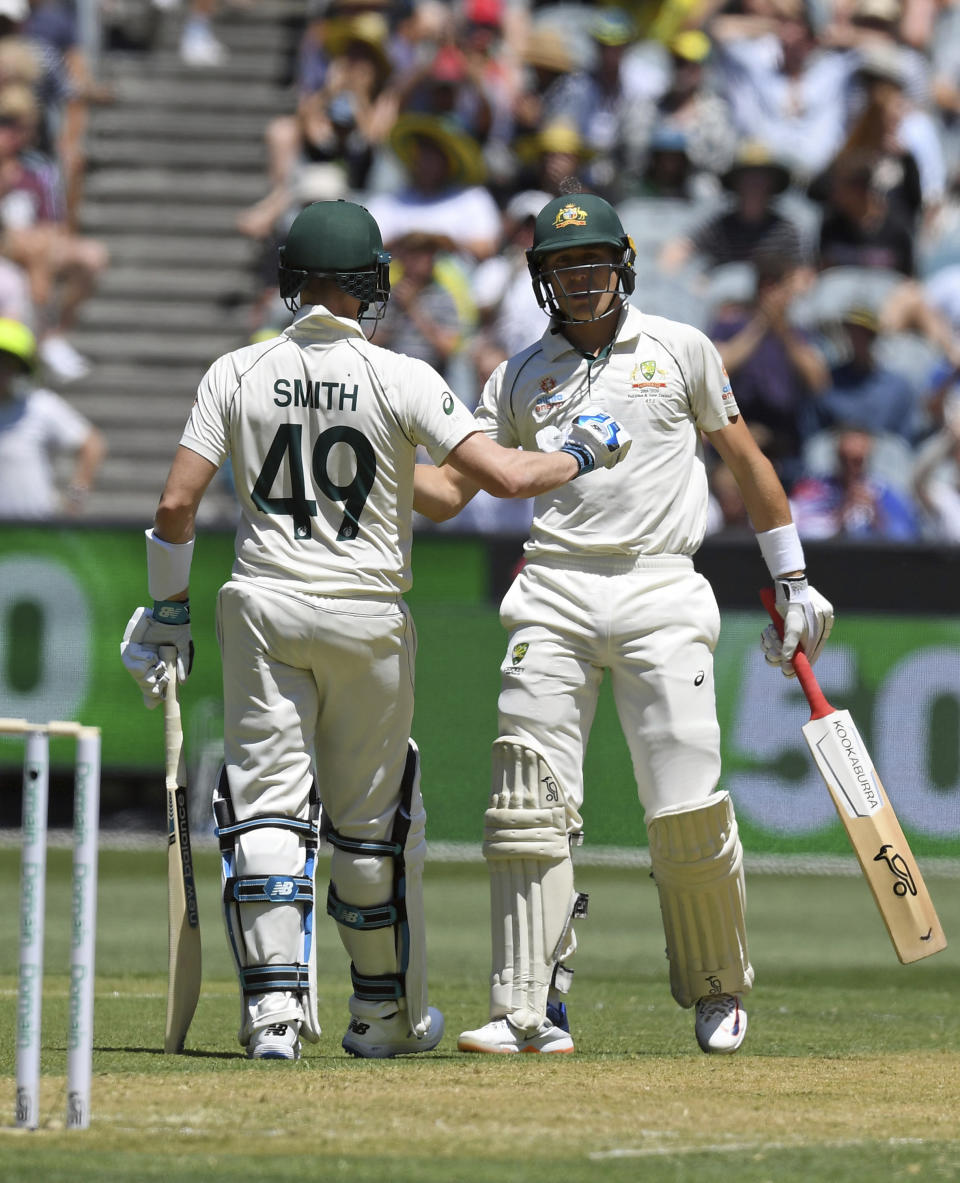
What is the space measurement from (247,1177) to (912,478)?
9.64 metres

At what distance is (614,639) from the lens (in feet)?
19.1

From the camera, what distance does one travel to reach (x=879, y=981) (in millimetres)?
8320

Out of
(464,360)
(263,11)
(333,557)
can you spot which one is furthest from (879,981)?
(263,11)

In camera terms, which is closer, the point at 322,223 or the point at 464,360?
the point at 322,223

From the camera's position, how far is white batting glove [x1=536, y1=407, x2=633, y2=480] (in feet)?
18.0

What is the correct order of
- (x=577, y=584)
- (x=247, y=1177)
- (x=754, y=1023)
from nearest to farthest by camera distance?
(x=247, y=1177) < (x=577, y=584) < (x=754, y=1023)

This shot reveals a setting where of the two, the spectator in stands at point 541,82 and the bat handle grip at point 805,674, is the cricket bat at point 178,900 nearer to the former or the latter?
the bat handle grip at point 805,674

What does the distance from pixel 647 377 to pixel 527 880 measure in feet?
4.68

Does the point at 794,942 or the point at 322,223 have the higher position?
the point at 322,223

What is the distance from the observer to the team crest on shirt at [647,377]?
19.6 ft

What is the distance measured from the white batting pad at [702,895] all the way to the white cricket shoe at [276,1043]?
108 cm

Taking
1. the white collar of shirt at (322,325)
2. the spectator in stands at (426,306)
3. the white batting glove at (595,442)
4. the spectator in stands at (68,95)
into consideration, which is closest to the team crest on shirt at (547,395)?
the white batting glove at (595,442)

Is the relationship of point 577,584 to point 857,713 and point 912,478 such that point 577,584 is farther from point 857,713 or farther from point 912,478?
point 912,478

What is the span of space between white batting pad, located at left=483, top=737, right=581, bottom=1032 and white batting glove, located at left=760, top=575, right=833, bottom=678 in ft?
2.75
